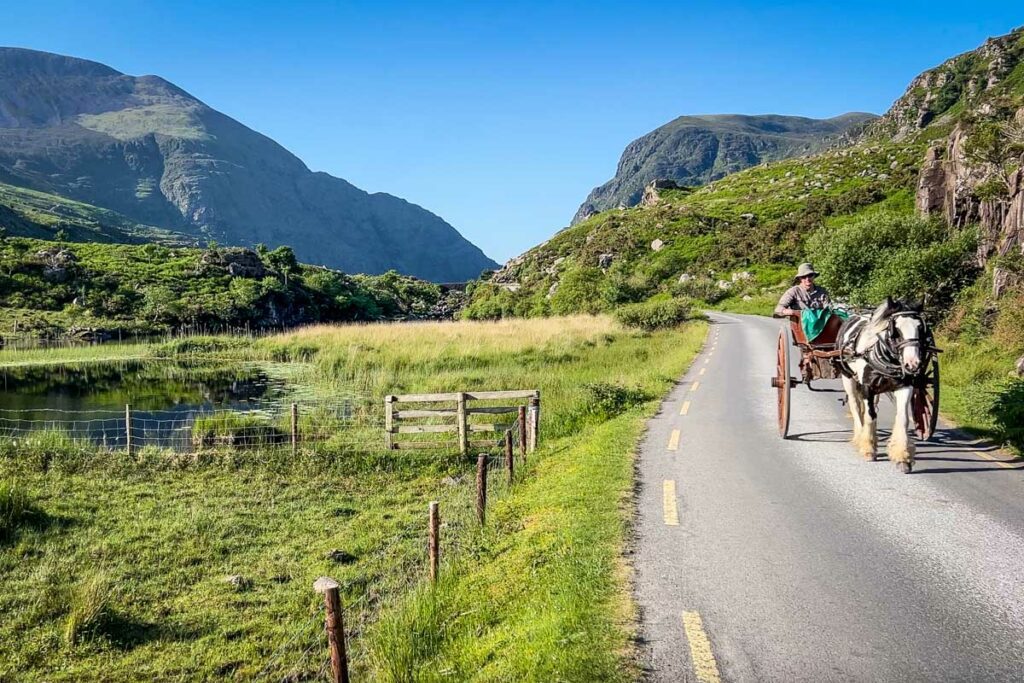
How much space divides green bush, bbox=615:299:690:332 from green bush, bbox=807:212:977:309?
932cm

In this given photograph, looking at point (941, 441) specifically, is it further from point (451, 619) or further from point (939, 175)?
point (939, 175)

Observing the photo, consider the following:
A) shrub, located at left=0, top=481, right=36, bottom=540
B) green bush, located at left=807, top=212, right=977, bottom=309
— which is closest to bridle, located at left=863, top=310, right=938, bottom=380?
green bush, located at left=807, top=212, right=977, bottom=309

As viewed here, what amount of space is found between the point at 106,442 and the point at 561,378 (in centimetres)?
1392

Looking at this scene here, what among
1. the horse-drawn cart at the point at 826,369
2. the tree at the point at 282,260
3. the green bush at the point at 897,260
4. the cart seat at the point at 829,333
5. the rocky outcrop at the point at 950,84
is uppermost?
the rocky outcrop at the point at 950,84

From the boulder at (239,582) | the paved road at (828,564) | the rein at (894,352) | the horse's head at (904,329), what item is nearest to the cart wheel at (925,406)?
the paved road at (828,564)

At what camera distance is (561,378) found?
2198cm

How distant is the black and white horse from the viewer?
754cm

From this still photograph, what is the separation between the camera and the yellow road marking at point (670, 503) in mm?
7400

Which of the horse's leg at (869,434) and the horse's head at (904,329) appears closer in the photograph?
the horse's head at (904,329)

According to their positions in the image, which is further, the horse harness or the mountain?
the mountain

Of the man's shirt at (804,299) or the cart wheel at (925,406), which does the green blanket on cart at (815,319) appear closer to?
the man's shirt at (804,299)

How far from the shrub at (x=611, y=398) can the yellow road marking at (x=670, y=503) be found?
6.61 meters

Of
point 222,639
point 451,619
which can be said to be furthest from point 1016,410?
point 222,639

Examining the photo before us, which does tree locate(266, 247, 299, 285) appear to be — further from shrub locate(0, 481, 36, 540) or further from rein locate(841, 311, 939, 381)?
rein locate(841, 311, 939, 381)
